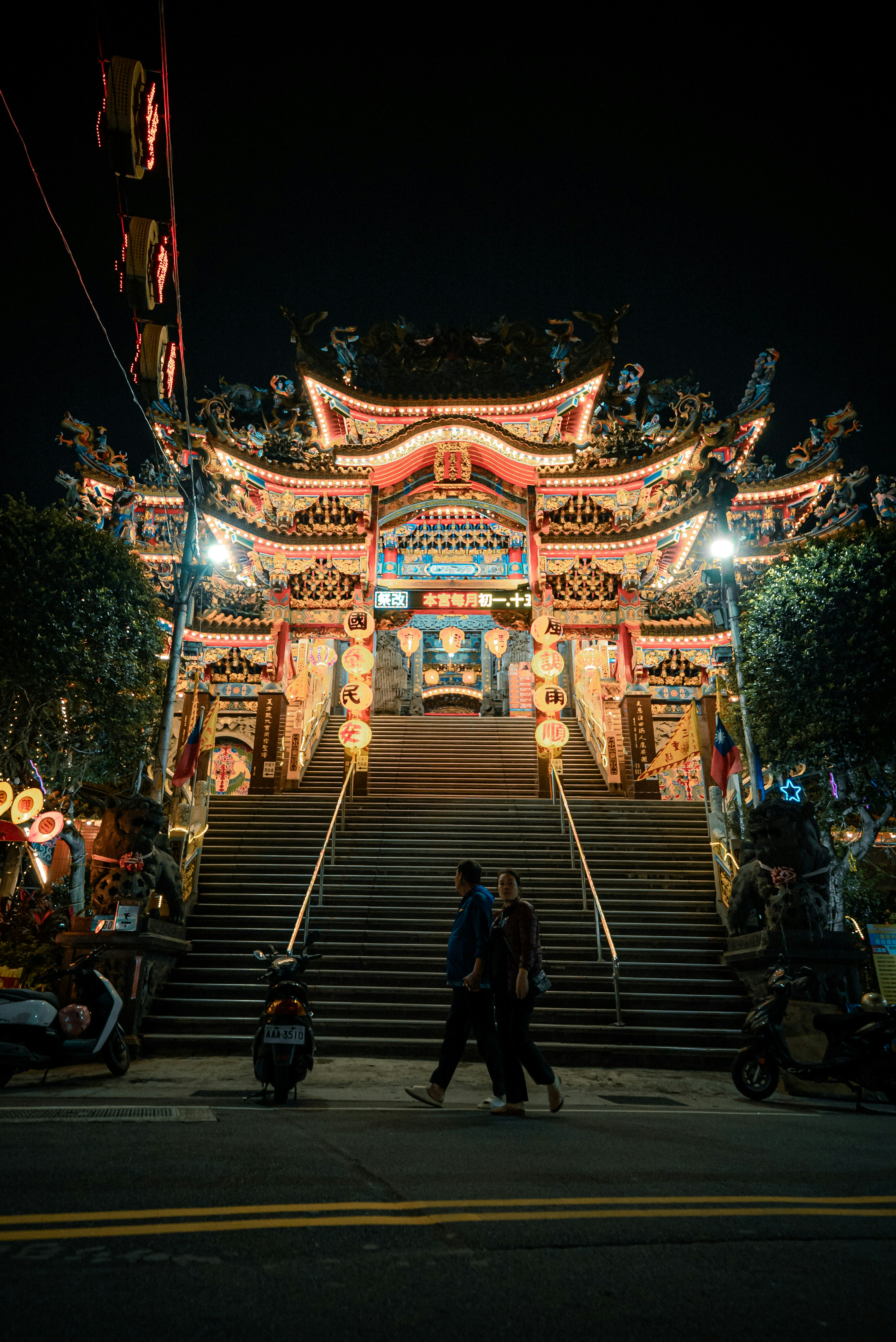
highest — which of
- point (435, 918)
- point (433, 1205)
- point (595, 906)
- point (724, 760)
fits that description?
point (724, 760)

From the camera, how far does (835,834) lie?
17875 millimetres

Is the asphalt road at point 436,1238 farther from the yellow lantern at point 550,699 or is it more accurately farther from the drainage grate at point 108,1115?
the yellow lantern at point 550,699

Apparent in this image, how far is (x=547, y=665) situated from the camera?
54.6 feet

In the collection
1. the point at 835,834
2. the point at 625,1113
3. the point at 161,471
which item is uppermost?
the point at 161,471

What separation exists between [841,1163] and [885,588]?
43.4ft

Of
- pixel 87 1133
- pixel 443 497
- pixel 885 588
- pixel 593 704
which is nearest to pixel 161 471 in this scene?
pixel 443 497

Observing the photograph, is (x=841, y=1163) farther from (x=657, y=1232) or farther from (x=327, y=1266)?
(x=327, y=1266)

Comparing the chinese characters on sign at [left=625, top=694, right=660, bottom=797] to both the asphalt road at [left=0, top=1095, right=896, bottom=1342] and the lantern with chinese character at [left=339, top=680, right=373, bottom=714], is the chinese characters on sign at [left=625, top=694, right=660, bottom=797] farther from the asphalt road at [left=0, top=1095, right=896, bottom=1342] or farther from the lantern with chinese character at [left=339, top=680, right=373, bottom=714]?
the asphalt road at [left=0, top=1095, right=896, bottom=1342]

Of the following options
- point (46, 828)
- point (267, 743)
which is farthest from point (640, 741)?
point (46, 828)

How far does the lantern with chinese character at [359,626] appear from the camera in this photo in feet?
56.2

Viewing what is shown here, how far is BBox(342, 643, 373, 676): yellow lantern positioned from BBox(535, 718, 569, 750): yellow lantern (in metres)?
Result: 3.98

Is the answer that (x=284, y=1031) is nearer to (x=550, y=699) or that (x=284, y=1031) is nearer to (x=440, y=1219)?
(x=440, y=1219)

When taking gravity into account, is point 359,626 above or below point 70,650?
above

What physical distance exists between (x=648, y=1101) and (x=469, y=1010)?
2.05m
